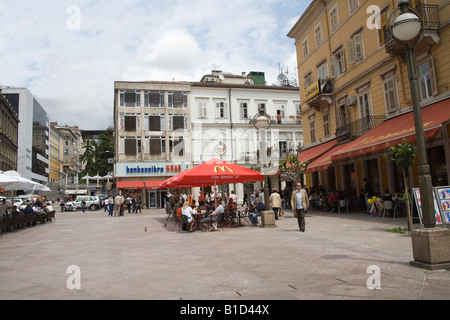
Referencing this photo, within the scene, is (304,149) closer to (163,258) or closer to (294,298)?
(163,258)

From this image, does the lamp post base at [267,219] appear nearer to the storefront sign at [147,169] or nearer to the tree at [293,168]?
the tree at [293,168]

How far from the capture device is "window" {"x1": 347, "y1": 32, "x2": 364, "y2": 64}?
19.5 m

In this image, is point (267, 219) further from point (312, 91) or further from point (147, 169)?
point (147, 169)

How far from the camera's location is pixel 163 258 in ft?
26.1

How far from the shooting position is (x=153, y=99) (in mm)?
40750

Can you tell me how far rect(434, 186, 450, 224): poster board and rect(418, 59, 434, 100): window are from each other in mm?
7075

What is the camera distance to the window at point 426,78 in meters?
14.5

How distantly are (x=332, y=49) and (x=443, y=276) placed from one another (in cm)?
1942

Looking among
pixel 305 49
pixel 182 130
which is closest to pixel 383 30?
pixel 305 49

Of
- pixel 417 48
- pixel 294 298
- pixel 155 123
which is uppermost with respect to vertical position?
pixel 155 123

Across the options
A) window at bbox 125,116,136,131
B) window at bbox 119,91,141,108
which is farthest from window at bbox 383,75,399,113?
window at bbox 119,91,141,108

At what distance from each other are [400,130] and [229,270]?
10.6 metres

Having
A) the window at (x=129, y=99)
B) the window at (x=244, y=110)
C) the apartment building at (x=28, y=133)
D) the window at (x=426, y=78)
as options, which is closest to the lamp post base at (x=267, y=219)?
the window at (x=426, y=78)
